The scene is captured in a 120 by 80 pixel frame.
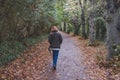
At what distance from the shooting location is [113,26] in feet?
43.6

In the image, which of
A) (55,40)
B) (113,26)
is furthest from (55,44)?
(113,26)

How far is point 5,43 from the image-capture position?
50.5ft

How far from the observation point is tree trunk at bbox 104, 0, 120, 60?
511 inches

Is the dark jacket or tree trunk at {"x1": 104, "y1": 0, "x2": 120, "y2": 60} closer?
the dark jacket

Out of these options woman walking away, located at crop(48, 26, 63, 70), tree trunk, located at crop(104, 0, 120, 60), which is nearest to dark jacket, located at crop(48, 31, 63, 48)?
woman walking away, located at crop(48, 26, 63, 70)

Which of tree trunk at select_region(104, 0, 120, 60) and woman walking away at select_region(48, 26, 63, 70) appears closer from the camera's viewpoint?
woman walking away at select_region(48, 26, 63, 70)

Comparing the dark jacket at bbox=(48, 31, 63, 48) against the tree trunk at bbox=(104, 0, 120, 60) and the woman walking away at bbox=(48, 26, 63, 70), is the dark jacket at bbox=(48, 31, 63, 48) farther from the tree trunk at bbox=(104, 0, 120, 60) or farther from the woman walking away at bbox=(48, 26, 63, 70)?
the tree trunk at bbox=(104, 0, 120, 60)

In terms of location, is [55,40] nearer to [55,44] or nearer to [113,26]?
[55,44]

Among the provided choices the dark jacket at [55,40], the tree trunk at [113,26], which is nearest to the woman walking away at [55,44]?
the dark jacket at [55,40]

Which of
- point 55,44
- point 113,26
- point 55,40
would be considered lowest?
point 55,44

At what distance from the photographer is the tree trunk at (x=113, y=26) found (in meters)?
13.0

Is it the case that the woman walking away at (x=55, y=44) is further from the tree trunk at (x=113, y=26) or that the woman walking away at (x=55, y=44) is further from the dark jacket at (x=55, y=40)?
the tree trunk at (x=113, y=26)

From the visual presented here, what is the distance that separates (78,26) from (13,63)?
3461 centimetres

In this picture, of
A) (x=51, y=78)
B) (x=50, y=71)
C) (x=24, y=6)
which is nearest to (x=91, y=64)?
(x=50, y=71)
